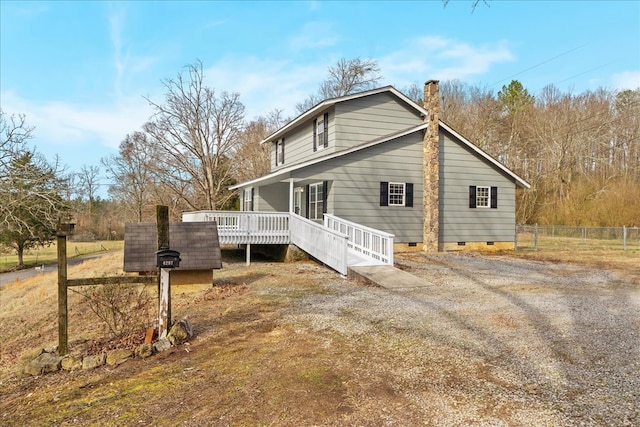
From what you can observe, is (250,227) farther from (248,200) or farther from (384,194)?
(248,200)

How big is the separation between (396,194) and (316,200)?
3.24m

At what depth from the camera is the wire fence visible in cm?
2024

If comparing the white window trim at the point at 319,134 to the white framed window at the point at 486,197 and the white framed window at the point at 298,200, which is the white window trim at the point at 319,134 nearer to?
the white framed window at the point at 298,200

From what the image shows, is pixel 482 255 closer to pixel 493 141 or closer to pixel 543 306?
pixel 543 306

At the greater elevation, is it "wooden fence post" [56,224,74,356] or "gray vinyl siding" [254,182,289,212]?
"gray vinyl siding" [254,182,289,212]

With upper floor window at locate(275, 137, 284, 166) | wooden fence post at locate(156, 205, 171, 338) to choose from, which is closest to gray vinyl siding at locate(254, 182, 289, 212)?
upper floor window at locate(275, 137, 284, 166)

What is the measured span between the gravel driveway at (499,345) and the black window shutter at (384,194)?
6.47m

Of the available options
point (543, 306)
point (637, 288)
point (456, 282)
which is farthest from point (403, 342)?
point (637, 288)

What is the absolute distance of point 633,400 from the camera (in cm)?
359

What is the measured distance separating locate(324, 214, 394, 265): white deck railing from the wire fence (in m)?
10.1

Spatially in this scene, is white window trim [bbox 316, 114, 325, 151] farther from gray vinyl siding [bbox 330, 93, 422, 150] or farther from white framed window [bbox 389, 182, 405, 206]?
white framed window [bbox 389, 182, 405, 206]

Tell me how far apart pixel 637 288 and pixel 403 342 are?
7.25 meters

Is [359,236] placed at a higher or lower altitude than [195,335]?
higher

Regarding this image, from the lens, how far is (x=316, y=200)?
16.8 m
